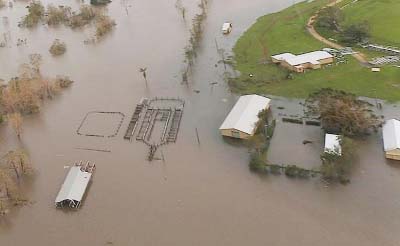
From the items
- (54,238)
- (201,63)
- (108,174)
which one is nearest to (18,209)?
(54,238)

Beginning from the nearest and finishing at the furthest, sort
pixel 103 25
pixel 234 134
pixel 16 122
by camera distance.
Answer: pixel 234 134 → pixel 16 122 → pixel 103 25

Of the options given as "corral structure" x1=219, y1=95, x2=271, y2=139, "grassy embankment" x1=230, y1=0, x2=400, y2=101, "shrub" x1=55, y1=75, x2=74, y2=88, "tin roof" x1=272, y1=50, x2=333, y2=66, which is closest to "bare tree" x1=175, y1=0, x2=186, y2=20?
"grassy embankment" x1=230, y1=0, x2=400, y2=101

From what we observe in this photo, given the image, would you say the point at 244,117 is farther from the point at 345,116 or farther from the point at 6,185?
the point at 6,185

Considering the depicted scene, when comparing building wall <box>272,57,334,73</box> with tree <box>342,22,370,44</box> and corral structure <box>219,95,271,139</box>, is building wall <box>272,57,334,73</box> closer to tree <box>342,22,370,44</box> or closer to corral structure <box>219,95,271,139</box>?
tree <box>342,22,370,44</box>

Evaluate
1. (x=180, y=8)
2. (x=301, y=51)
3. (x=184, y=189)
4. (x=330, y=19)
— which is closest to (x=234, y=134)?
(x=184, y=189)

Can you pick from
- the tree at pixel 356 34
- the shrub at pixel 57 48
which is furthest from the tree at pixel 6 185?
the tree at pixel 356 34

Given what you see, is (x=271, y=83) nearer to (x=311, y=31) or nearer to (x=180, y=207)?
(x=311, y=31)
